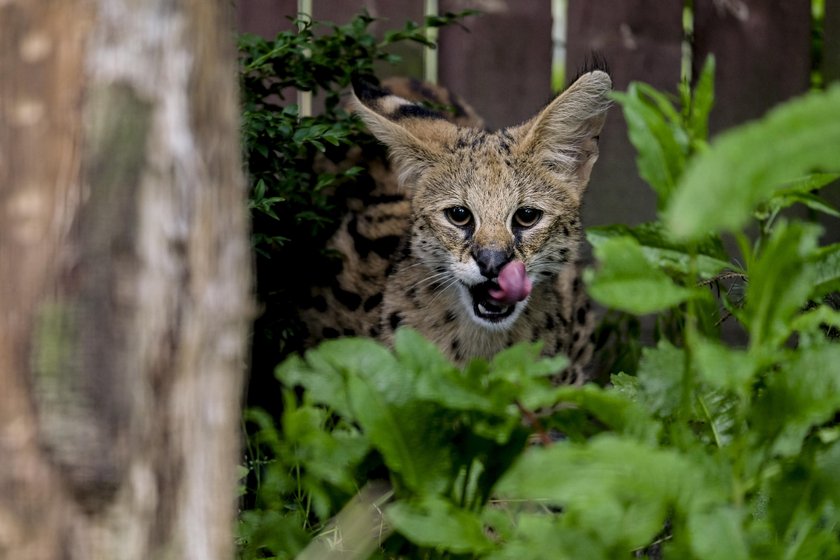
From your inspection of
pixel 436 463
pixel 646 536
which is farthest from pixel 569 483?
pixel 436 463

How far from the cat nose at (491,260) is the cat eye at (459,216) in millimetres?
252

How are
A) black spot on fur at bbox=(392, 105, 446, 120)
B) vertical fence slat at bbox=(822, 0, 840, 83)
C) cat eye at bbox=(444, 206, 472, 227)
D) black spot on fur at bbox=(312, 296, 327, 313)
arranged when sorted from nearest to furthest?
cat eye at bbox=(444, 206, 472, 227)
black spot on fur at bbox=(392, 105, 446, 120)
black spot on fur at bbox=(312, 296, 327, 313)
vertical fence slat at bbox=(822, 0, 840, 83)

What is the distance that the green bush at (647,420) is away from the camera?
1419 millimetres

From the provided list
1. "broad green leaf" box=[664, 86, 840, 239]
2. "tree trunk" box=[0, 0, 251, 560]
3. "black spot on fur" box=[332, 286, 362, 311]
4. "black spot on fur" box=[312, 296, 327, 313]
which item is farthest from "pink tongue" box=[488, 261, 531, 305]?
"broad green leaf" box=[664, 86, 840, 239]

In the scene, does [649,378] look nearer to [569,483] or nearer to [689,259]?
[689,259]

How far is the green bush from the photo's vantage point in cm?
142

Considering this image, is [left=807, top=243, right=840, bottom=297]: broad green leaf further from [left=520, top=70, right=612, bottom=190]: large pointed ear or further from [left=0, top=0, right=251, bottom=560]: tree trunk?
[left=520, top=70, right=612, bottom=190]: large pointed ear

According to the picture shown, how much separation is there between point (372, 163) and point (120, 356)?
277 cm

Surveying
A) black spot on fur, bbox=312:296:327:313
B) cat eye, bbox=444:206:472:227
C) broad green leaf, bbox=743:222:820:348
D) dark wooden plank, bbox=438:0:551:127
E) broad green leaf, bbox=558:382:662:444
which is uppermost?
dark wooden plank, bbox=438:0:551:127

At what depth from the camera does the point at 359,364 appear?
5.75ft

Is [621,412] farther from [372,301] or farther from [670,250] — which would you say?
[372,301]

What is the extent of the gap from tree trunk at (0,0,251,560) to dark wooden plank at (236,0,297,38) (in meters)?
2.96

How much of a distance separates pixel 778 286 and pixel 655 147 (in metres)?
0.25

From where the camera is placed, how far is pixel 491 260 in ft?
10.5
